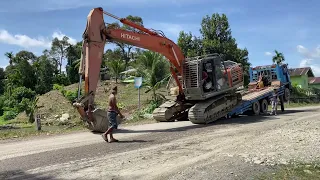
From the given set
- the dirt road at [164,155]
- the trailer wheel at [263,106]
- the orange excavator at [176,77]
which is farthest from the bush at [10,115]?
the dirt road at [164,155]

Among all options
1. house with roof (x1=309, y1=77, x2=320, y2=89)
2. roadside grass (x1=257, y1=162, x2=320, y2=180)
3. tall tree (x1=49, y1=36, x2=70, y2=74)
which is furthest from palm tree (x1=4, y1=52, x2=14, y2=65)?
roadside grass (x1=257, y1=162, x2=320, y2=180)

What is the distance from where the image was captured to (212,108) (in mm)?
16453

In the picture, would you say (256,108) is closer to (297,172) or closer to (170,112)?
(170,112)

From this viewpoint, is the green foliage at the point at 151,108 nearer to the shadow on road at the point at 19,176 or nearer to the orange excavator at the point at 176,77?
the orange excavator at the point at 176,77

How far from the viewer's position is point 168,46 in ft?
55.0

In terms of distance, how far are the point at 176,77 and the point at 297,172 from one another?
10795 millimetres

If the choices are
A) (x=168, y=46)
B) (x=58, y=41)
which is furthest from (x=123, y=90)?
(x=58, y=41)

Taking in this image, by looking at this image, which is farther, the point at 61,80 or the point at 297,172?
the point at 61,80

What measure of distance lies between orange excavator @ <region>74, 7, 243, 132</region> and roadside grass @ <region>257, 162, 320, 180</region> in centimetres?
760

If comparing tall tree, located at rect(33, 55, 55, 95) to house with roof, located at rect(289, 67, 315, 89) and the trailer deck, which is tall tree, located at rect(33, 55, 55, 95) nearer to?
house with roof, located at rect(289, 67, 315, 89)

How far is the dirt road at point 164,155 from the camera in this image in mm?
7168

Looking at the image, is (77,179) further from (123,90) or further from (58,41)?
(58,41)

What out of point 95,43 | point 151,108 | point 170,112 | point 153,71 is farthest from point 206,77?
point 153,71

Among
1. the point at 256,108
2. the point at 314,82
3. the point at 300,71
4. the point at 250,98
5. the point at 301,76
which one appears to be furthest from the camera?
the point at 314,82
